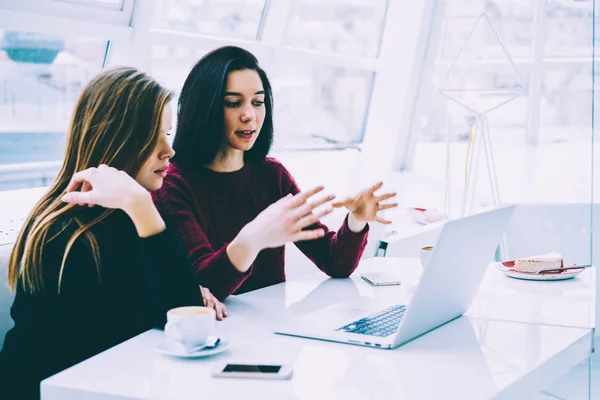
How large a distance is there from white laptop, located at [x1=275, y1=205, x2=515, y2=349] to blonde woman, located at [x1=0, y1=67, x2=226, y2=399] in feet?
0.86

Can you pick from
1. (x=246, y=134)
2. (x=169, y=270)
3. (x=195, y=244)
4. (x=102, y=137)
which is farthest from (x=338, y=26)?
(x=169, y=270)

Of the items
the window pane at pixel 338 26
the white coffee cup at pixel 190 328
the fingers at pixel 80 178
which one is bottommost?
the white coffee cup at pixel 190 328

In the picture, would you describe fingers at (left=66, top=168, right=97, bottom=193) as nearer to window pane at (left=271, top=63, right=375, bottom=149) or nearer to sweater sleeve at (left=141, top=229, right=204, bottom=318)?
sweater sleeve at (left=141, top=229, right=204, bottom=318)

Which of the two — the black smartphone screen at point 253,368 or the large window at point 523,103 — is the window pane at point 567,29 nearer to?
the large window at point 523,103

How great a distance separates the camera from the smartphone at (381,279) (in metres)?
2.00

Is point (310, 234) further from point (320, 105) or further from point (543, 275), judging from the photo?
point (320, 105)

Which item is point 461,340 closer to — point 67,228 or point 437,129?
point 67,228

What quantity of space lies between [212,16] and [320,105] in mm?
1388

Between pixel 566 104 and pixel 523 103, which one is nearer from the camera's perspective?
pixel 566 104

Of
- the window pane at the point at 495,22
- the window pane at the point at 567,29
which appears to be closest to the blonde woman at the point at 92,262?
the window pane at the point at 567,29

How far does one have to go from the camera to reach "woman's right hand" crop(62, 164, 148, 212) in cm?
151

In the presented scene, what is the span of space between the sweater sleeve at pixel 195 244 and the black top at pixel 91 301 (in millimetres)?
140

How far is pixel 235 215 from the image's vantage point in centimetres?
222

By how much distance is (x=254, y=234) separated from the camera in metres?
1.69
